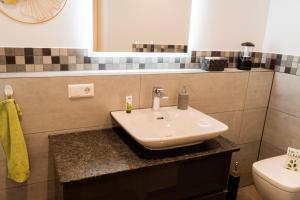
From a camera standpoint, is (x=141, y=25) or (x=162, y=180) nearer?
(x=162, y=180)

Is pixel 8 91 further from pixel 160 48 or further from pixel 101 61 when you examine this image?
pixel 160 48

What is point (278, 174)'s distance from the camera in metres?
1.69

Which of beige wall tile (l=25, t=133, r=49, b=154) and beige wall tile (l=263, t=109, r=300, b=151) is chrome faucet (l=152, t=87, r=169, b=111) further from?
beige wall tile (l=263, t=109, r=300, b=151)

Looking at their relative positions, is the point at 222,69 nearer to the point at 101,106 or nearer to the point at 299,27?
the point at 299,27

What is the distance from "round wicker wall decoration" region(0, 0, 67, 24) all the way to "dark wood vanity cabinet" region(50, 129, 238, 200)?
2.56ft

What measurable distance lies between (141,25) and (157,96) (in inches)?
18.5

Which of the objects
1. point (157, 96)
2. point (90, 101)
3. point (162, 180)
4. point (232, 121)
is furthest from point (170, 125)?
point (232, 121)

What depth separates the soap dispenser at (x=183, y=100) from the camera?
1.70m

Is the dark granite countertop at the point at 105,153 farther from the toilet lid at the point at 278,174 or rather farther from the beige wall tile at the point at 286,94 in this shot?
the beige wall tile at the point at 286,94

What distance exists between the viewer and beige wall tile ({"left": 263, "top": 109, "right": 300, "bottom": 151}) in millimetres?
2004

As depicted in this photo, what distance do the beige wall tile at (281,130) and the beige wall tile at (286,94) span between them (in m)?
0.05

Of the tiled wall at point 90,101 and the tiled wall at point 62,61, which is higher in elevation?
the tiled wall at point 62,61

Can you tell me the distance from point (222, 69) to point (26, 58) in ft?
4.24

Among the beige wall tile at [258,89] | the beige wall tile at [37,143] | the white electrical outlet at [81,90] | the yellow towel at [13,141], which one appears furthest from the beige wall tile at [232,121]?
the yellow towel at [13,141]
